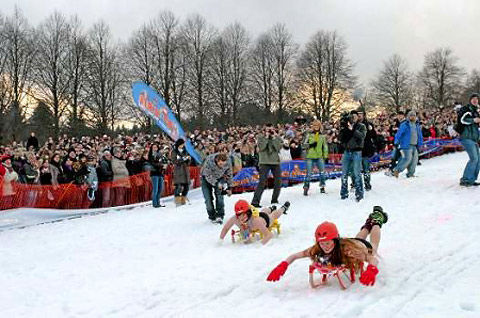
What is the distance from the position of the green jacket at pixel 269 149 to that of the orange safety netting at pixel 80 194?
474 cm

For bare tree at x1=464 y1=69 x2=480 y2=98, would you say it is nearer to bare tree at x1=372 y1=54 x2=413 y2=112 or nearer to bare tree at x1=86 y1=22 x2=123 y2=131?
bare tree at x1=372 y1=54 x2=413 y2=112

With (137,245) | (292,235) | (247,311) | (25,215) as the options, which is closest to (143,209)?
(25,215)

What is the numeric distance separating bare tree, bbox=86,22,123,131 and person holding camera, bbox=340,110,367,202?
31.0m

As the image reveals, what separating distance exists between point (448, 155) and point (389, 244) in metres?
13.9

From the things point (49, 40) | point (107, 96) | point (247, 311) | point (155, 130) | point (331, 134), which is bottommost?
point (247, 311)

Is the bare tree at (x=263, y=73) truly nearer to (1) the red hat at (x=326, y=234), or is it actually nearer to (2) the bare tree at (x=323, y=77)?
(2) the bare tree at (x=323, y=77)

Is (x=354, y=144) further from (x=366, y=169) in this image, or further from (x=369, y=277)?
(x=369, y=277)

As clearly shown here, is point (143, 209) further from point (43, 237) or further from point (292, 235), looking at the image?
point (292, 235)

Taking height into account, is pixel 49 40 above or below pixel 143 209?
above

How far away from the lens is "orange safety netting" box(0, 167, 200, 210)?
37.3 ft

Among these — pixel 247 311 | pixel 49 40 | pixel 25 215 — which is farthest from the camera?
pixel 49 40

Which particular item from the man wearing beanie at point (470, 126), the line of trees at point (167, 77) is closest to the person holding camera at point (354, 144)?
the man wearing beanie at point (470, 126)

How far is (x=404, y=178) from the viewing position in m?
12.9

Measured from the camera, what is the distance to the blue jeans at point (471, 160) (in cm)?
978
